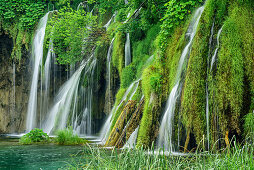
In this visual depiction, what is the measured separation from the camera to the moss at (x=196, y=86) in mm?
6891

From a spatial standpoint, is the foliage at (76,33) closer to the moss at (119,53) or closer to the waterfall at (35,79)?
the moss at (119,53)

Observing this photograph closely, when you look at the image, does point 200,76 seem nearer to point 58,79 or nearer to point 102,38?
point 102,38

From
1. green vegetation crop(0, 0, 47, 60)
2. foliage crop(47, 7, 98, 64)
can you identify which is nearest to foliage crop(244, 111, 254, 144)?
foliage crop(47, 7, 98, 64)

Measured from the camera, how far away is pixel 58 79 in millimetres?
19688

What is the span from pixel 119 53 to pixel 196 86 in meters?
7.59

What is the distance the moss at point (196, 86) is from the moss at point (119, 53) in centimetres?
696

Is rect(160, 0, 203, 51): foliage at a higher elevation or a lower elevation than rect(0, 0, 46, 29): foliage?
lower

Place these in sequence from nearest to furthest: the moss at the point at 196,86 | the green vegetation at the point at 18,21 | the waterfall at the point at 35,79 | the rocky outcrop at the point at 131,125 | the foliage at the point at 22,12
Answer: the moss at the point at 196,86 → the rocky outcrop at the point at 131,125 → the waterfall at the point at 35,79 → the green vegetation at the point at 18,21 → the foliage at the point at 22,12

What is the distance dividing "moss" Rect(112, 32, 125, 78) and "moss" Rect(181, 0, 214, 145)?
6958mm

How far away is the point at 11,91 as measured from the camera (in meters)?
20.6

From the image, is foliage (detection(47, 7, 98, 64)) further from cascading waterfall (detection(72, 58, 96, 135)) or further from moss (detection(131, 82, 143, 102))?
moss (detection(131, 82, 143, 102))

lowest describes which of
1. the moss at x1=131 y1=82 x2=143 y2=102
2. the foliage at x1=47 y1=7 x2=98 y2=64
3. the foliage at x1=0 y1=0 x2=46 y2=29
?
the moss at x1=131 y1=82 x2=143 y2=102

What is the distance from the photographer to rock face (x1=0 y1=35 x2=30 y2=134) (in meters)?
20.4

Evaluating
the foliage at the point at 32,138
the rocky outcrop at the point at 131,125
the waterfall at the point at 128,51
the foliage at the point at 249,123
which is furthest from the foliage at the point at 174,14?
the foliage at the point at 32,138
